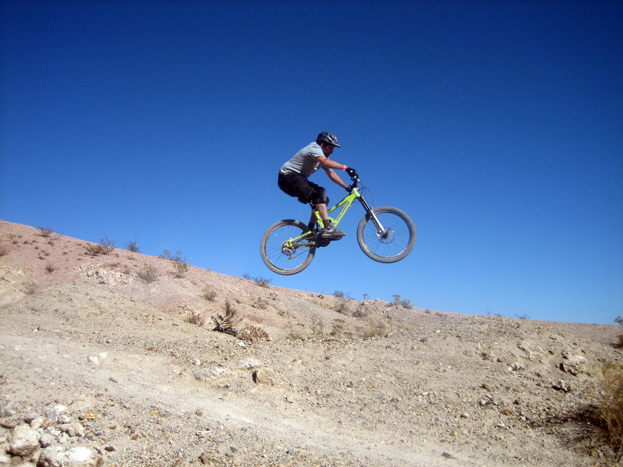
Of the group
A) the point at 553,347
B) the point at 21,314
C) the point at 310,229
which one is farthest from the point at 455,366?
the point at 21,314

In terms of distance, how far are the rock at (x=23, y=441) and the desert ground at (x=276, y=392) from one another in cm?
1

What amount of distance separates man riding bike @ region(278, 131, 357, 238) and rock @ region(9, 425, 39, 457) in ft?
19.2

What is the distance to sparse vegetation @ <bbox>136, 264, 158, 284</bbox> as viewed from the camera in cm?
1787

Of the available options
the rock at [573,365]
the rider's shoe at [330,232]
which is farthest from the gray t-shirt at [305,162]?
the rock at [573,365]

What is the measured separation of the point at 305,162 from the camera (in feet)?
26.8

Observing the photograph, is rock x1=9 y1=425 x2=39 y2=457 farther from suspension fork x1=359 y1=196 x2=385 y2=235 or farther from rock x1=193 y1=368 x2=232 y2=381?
suspension fork x1=359 y1=196 x2=385 y2=235

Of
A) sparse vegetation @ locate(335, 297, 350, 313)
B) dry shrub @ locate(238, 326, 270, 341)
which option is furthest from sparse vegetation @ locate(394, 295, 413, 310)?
dry shrub @ locate(238, 326, 270, 341)

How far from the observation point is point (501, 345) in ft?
37.4

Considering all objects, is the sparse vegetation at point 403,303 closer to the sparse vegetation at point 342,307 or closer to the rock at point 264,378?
the sparse vegetation at point 342,307

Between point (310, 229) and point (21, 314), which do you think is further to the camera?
point (21, 314)

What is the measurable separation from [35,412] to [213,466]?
Answer: 3.01m

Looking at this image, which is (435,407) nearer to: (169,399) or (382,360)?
(382,360)

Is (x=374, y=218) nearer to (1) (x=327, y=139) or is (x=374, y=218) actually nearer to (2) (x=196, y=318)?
(1) (x=327, y=139)

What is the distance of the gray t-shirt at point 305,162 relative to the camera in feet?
26.4
